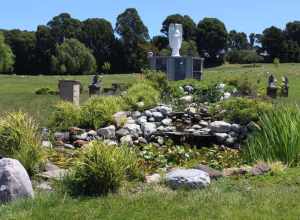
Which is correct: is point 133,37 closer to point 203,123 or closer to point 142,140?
point 203,123

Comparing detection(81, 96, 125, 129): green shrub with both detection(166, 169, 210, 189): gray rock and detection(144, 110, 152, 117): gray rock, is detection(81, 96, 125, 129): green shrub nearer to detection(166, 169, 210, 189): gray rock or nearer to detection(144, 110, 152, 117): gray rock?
detection(144, 110, 152, 117): gray rock

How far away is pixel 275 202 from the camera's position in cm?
576

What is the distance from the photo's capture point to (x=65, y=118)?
12.7 meters

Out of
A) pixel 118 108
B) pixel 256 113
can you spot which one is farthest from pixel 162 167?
pixel 118 108

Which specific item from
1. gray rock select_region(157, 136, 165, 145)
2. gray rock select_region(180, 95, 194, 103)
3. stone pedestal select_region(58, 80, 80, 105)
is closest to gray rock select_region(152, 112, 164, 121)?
gray rock select_region(157, 136, 165, 145)

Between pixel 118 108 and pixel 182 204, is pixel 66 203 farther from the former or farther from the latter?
pixel 118 108

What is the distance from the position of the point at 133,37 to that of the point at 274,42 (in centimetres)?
2046

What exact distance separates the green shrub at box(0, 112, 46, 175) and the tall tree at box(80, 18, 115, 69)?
2825 inches

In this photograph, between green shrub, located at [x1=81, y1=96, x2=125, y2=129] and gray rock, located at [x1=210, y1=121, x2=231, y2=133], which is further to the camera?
green shrub, located at [x1=81, y1=96, x2=125, y2=129]

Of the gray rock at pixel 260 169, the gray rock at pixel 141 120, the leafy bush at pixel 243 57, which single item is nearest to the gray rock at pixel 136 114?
the gray rock at pixel 141 120

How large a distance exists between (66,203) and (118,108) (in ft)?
27.3

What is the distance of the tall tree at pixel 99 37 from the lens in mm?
81812

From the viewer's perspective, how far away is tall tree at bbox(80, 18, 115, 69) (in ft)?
268

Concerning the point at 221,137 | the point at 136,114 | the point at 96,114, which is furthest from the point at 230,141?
the point at 136,114
